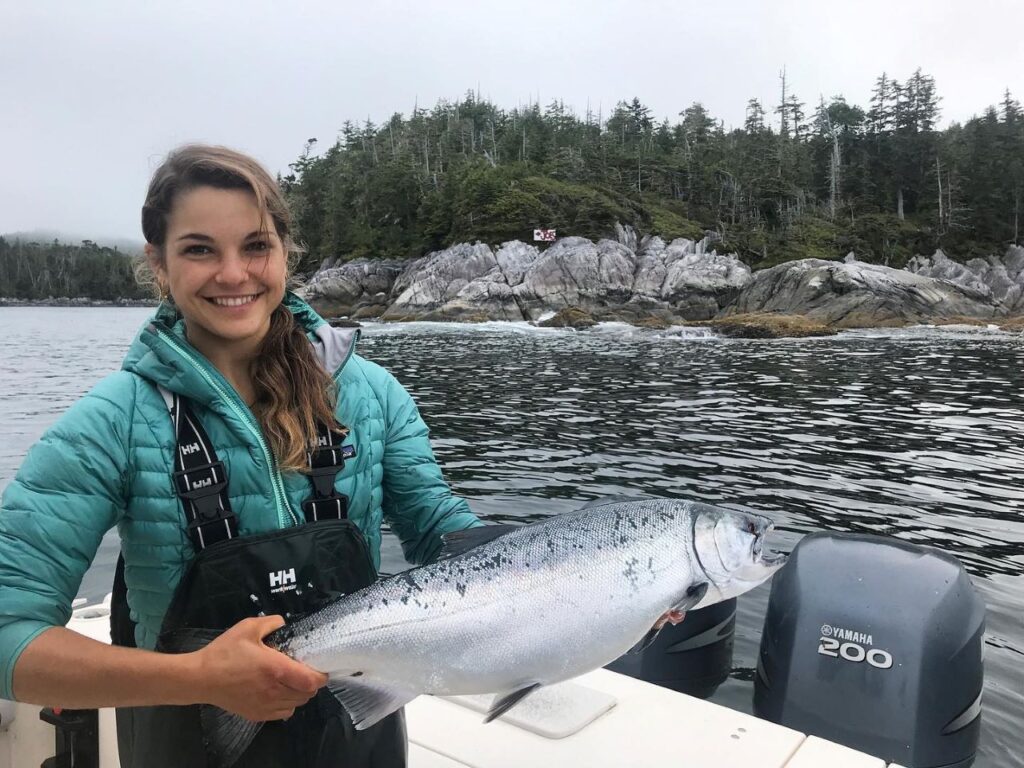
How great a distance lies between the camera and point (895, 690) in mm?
3641

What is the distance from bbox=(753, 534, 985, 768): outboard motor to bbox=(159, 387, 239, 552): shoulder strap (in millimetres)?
3079

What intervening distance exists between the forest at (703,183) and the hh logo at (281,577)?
67.5 meters

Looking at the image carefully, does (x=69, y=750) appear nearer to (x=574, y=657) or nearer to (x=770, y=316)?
(x=574, y=657)

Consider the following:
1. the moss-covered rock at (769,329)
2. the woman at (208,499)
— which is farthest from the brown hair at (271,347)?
the moss-covered rock at (769,329)

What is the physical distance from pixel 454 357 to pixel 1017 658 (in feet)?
86.6

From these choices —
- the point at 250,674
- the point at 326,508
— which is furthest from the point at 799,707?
the point at 250,674

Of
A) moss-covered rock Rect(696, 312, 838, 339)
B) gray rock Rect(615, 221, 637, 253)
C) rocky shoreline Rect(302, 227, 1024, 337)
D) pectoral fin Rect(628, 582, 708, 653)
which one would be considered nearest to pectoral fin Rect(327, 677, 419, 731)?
pectoral fin Rect(628, 582, 708, 653)

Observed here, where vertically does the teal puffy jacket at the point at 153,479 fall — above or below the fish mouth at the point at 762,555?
above

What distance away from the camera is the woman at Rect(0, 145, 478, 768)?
181 cm

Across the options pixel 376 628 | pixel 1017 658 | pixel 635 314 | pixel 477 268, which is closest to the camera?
pixel 376 628

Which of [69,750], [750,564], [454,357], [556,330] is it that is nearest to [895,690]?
[750,564]

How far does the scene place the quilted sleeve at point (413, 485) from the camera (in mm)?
2639

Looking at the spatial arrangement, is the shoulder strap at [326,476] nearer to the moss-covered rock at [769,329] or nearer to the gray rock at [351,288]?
the moss-covered rock at [769,329]

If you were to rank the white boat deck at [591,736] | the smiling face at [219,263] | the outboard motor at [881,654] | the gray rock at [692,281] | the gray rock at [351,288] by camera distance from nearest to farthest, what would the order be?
the smiling face at [219,263], the white boat deck at [591,736], the outboard motor at [881,654], the gray rock at [692,281], the gray rock at [351,288]
